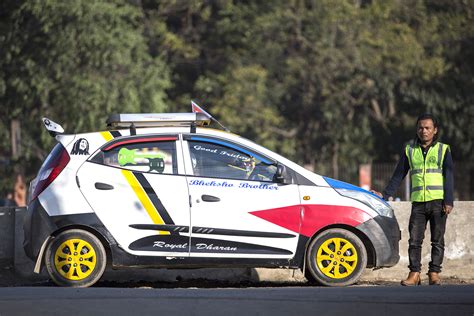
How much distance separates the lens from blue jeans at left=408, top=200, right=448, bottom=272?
9992 millimetres

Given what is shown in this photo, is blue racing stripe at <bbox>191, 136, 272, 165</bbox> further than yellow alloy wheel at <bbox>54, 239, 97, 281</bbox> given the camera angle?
Yes

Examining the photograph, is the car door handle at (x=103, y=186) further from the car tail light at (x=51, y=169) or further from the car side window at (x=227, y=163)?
the car side window at (x=227, y=163)

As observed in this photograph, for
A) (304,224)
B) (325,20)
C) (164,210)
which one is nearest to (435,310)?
(304,224)

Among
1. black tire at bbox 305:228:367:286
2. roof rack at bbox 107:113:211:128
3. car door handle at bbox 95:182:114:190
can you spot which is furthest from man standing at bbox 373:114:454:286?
car door handle at bbox 95:182:114:190

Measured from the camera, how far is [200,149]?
9859mm

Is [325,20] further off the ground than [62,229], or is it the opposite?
[325,20]

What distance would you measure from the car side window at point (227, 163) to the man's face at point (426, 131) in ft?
5.00

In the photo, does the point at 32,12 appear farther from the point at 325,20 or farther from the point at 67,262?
the point at 67,262

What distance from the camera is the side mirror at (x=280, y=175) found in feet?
32.0

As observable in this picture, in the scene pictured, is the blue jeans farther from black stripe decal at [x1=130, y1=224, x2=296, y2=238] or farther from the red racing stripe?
black stripe decal at [x1=130, y1=224, x2=296, y2=238]

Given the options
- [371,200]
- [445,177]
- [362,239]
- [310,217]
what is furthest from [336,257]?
[445,177]

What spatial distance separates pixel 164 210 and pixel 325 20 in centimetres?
3101

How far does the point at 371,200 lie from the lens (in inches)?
390

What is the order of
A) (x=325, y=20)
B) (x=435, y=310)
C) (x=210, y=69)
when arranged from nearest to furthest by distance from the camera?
1. (x=435, y=310)
2. (x=325, y=20)
3. (x=210, y=69)
